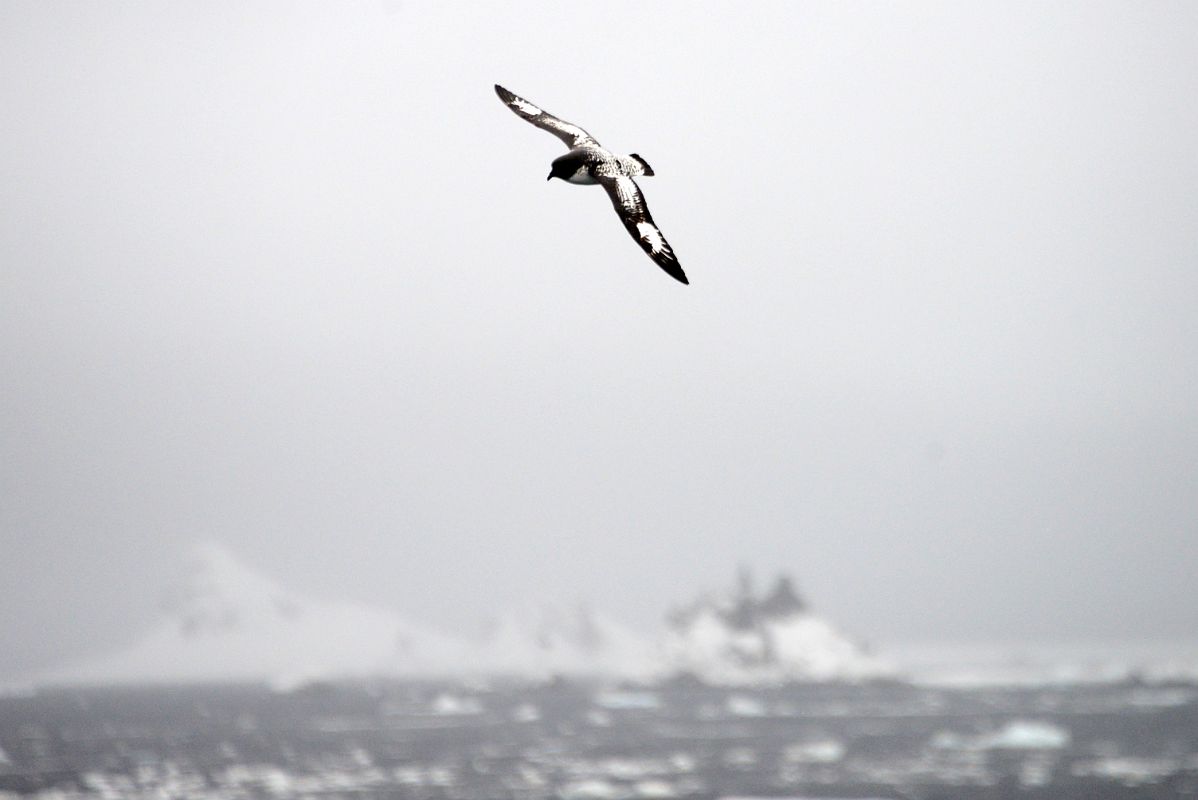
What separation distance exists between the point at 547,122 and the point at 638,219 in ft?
17.2

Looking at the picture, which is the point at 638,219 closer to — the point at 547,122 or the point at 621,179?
the point at 621,179

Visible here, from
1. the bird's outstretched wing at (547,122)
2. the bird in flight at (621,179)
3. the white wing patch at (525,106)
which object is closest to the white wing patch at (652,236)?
the bird in flight at (621,179)

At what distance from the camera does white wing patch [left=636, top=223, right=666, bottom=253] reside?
58.1 ft

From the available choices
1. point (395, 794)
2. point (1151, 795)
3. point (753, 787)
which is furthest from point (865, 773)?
point (395, 794)

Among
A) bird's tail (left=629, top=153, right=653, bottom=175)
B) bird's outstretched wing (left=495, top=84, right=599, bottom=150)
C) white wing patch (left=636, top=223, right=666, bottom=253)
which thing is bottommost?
white wing patch (left=636, top=223, right=666, bottom=253)

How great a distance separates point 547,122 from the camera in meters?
23.0

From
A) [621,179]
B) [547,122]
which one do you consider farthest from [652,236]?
[547,122]

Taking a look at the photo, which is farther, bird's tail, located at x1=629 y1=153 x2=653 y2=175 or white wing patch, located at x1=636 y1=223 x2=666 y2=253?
bird's tail, located at x1=629 y1=153 x2=653 y2=175

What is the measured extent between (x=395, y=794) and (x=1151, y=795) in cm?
5534

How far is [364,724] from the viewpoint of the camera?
591ft

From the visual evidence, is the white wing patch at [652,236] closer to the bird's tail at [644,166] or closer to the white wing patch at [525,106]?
the bird's tail at [644,166]

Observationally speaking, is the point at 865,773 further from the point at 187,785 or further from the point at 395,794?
the point at 187,785

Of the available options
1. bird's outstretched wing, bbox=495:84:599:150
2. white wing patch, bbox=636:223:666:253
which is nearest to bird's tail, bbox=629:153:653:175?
bird's outstretched wing, bbox=495:84:599:150

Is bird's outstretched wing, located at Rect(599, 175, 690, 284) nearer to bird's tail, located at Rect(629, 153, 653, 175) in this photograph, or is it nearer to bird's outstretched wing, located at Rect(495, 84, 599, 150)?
bird's tail, located at Rect(629, 153, 653, 175)
